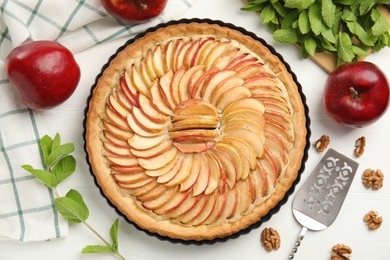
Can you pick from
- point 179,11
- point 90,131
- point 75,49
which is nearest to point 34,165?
point 90,131

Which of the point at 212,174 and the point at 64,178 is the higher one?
the point at 212,174

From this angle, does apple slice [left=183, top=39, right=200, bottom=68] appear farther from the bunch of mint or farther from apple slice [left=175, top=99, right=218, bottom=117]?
the bunch of mint

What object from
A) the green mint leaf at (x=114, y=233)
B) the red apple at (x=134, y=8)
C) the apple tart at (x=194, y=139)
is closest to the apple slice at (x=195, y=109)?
the apple tart at (x=194, y=139)

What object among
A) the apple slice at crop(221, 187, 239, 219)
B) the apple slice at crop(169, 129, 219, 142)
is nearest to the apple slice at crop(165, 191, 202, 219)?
the apple slice at crop(221, 187, 239, 219)

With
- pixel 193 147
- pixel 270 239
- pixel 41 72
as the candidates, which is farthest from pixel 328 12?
pixel 41 72

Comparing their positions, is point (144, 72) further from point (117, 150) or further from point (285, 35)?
point (285, 35)

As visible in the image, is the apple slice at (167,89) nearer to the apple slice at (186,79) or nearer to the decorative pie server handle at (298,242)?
the apple slice at (186,79)
